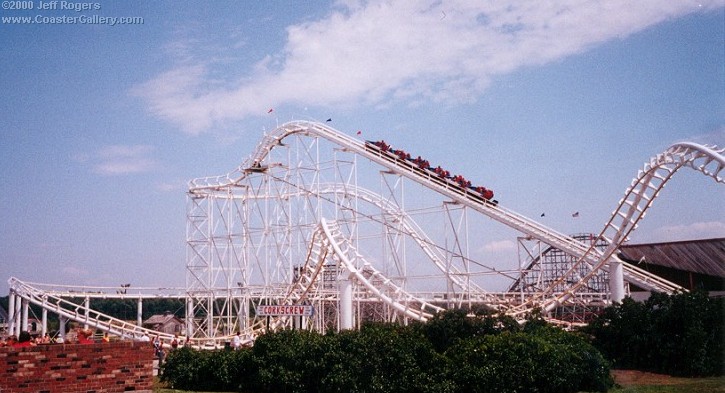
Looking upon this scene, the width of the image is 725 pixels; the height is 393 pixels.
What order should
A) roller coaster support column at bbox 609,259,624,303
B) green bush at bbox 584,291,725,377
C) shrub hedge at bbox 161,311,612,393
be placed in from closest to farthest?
shrub hedge at bbox 161,311,612,393 < green bush at bbox 584,291,725,377 < roller coaster support column at bbox 609,259,624,303

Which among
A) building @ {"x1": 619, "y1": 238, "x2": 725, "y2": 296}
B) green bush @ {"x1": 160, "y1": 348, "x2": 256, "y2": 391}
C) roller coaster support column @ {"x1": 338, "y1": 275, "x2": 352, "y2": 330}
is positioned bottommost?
green bush @ {"x1": 160, "y1": 348, "x2": 256, "y2": 391}

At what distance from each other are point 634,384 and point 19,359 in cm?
1201

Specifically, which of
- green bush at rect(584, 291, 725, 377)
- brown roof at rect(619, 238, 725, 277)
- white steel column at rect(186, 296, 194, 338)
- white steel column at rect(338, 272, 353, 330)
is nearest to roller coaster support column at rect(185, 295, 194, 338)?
white steel column at rect(186, 296, 194, 338)

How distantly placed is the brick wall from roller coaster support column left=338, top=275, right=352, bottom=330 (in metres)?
12.6

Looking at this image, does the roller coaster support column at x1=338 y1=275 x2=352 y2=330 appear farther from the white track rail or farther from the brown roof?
the brown roof

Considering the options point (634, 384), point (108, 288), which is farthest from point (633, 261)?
point (108, 288)

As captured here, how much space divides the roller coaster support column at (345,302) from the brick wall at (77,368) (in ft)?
41.4

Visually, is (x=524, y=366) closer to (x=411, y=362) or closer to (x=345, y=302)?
(x=411, y=362)

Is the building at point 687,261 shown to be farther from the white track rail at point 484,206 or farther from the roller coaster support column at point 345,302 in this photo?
the roller coaster support column at point 345,302

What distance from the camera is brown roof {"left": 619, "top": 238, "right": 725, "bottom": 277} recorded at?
2773 cm

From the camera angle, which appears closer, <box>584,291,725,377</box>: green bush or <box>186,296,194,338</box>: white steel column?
<box>584,291,725,377</box>: green bush

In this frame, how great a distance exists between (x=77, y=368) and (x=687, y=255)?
86.5 feet

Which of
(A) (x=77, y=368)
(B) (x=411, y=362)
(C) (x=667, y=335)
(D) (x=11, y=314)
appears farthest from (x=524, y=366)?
(D) (x=11, y=314)

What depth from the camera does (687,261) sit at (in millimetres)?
28484
